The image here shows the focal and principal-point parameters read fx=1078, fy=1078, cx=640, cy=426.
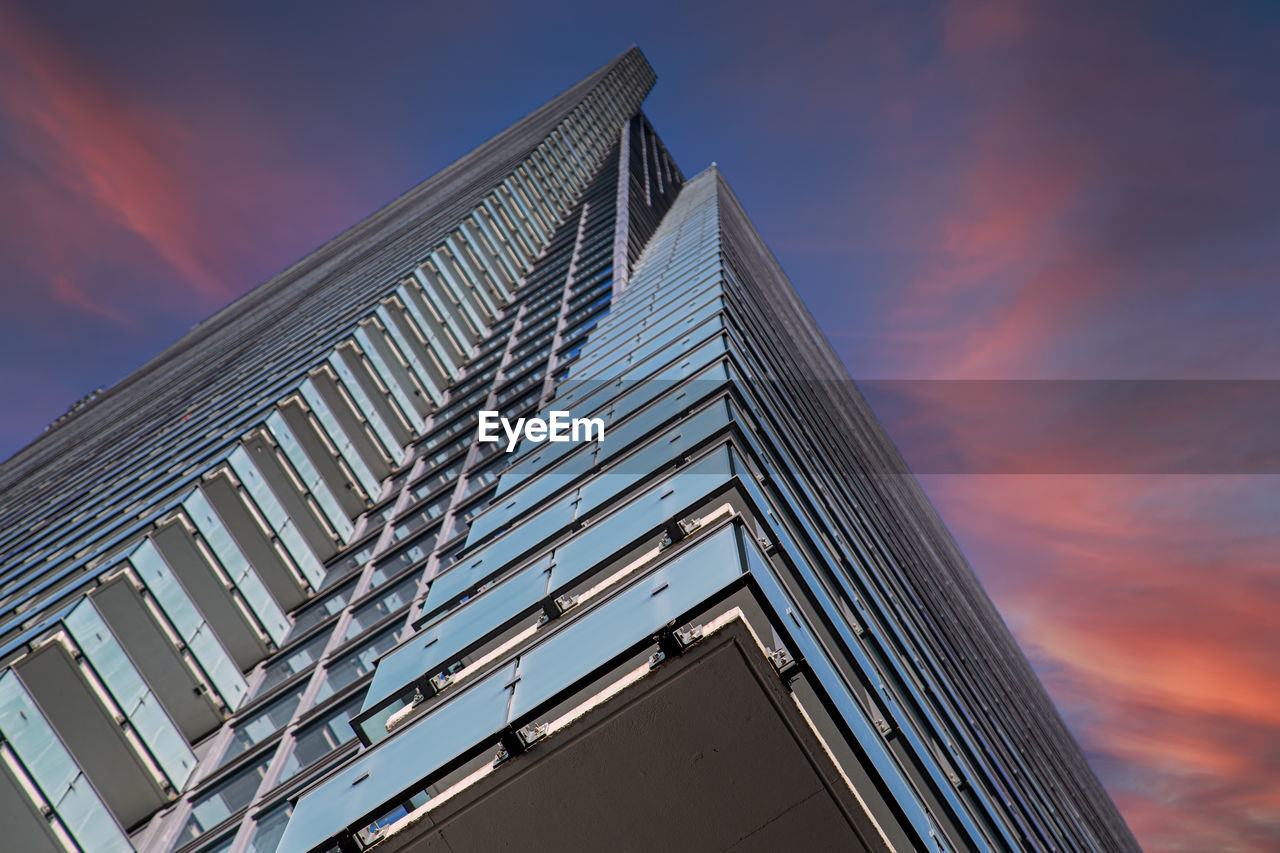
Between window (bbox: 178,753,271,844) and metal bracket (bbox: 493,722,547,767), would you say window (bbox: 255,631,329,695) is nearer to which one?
window (bbox: 178,753,271,844)

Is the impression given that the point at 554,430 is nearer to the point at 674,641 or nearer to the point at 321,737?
the point at 321,737

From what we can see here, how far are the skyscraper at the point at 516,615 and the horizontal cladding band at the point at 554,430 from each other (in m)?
0.18

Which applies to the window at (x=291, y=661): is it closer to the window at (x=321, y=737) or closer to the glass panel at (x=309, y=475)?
the window at (x=321, y=737)

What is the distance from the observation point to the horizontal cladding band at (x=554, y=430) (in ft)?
53.4

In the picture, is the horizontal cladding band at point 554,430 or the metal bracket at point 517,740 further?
the horizontal cladding band at point 554,430

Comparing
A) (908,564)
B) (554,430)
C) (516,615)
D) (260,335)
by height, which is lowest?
(908,564)

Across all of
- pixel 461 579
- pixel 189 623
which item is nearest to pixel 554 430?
pixel 461 579

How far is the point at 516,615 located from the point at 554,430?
7.99 metres

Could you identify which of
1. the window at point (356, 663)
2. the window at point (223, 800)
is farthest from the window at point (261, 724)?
the window at point (223, 800)

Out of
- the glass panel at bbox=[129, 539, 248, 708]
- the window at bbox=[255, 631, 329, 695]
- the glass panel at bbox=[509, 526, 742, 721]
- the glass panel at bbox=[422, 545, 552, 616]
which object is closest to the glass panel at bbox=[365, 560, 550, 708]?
the glass panel at bbox=[422, 545, 552, 616]

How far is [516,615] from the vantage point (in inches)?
412

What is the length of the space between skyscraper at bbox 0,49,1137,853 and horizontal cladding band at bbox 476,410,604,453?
179 mm

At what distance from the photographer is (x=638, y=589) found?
8891 mm

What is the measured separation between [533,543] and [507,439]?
45.4ft
